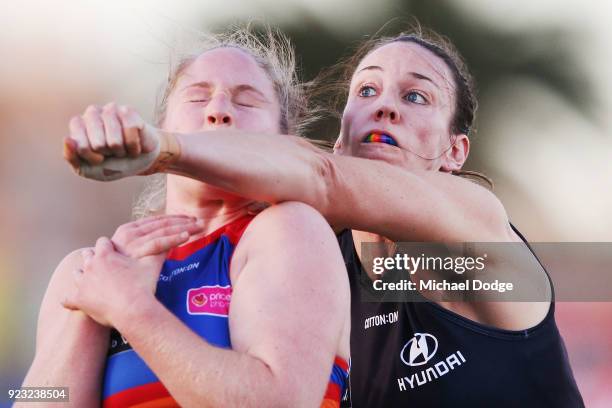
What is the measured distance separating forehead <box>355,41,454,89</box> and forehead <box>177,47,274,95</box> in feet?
2.76

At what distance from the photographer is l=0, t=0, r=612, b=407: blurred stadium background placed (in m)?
7.00

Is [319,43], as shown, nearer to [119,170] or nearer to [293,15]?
[293,15]

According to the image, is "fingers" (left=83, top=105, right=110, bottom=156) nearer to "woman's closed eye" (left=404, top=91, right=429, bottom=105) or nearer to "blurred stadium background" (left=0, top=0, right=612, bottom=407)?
"woman's closed eye" (left=404, top=91, right=429, bottom=105)

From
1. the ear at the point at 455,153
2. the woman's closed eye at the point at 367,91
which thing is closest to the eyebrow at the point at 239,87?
the woman's closed eye at the point at 367,91

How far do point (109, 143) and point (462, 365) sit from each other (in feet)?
5.15

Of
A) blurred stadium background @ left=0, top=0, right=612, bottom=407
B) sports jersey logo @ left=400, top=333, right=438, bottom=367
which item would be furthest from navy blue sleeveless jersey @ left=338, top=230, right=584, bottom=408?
blurred stadium background @ left=0, top=0, right=612, bottom=407

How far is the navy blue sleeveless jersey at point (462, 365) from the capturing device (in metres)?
2.89

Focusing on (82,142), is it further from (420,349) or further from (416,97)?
(416,97)

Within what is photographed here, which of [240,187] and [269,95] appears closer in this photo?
[240,187]

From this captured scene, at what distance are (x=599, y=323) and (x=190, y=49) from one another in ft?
17.5

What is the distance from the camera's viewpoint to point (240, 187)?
2119 millimetres

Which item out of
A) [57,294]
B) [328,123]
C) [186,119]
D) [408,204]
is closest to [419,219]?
[408,204]

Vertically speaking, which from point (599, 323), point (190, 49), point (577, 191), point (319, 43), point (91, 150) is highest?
point (319, 43)

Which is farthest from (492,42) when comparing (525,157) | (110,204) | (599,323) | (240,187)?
(240,187)
